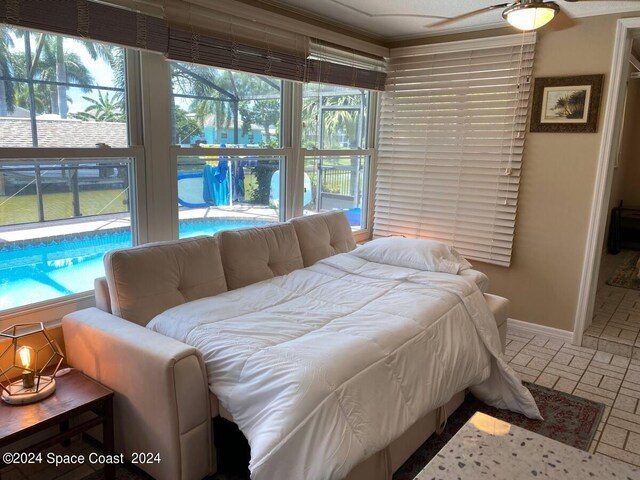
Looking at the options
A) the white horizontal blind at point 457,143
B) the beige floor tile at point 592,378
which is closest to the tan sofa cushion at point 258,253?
the white horizontal blind at point 457,143

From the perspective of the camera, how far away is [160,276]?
240 cm

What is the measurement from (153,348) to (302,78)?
233cm

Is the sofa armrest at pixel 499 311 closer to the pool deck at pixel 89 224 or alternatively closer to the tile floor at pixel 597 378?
the tile floor at pixel 597 378

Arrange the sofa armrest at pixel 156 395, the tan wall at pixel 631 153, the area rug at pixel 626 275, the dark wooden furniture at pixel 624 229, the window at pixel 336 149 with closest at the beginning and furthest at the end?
the sofa armrest at pixel 156 395, the window at pixel 336 149, the area rug at pixel 626 275, the tan wall at pixel 631 153, the dark wooden furniture at pixel 624 229

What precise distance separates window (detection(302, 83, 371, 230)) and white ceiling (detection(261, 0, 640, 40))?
21.3 inches

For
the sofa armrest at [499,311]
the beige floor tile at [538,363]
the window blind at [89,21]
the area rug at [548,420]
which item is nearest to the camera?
the window blind at [89,21]

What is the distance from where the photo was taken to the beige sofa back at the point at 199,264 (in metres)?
2.29

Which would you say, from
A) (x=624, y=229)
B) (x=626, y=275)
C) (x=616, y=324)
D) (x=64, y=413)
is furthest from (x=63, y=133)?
(x=624, y=229)

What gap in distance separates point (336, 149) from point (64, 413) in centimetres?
298

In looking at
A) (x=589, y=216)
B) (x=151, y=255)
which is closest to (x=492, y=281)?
(x=589, y=216)

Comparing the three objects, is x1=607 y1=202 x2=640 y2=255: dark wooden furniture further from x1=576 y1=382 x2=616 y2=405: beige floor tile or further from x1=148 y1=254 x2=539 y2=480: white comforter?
x1=148 y1=254 x2=539 y2=480: white comforter

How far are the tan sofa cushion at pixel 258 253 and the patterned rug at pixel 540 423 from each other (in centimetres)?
112

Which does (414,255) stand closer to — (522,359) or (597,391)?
(522,359)

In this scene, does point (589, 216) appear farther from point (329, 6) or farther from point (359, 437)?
point (359, 437)
